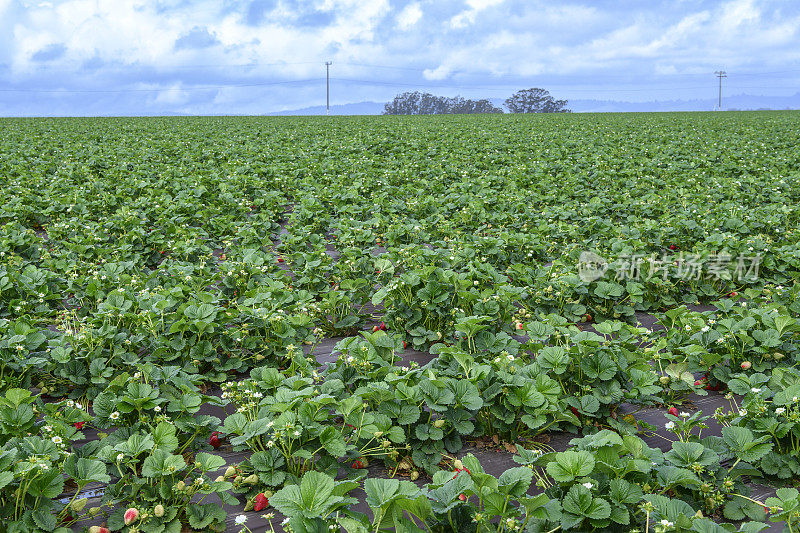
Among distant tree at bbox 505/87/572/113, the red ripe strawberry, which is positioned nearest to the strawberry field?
the red ripe strawberry

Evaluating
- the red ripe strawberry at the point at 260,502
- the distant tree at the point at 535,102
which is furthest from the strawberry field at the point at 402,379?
the distant tree at the point at 535,102

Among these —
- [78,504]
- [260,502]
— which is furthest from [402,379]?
[78,504]

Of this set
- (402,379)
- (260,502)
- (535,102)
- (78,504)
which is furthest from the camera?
(535,102)

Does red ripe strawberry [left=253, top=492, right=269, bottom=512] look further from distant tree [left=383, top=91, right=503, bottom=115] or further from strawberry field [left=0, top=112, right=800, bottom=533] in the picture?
distant tree [left=383, top=91, right=503, bottom=115]

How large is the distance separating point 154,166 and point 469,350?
11.7 metres

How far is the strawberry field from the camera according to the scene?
2391 mm

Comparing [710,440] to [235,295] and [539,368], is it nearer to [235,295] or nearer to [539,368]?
[539,368]

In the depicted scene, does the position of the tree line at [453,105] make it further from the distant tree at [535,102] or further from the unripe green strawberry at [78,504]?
the unripe green strawberry at [78,504]

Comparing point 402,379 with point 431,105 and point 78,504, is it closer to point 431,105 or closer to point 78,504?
point 78,504

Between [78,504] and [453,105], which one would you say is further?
[453,105]

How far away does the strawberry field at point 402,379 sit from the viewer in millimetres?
2391

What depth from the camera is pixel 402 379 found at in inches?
122

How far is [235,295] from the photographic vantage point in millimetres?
5359

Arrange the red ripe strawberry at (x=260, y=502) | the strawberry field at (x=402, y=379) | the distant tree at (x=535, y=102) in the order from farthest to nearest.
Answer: the distant tree at (x=535, y=102)
the red ripe strawberry at (x=260, y=502)
the strawberry field at (x=402, y=379)
